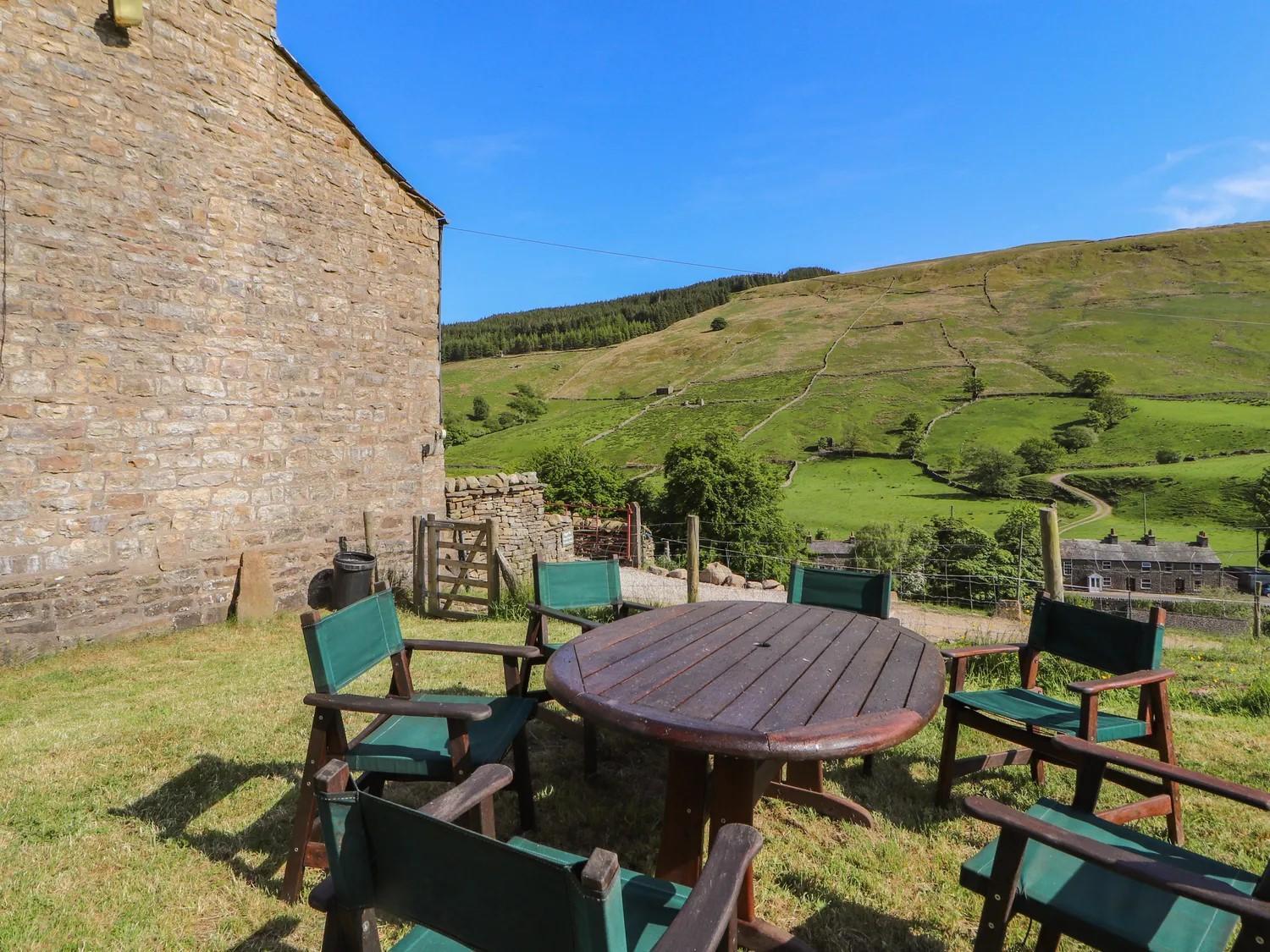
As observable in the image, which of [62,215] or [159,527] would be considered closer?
[62,215]

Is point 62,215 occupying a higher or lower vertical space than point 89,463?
higher

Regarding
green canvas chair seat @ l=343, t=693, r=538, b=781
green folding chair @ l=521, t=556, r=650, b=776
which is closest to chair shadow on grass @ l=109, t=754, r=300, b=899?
green canvas chair seat @ l=343, t=693, r=538, b=781

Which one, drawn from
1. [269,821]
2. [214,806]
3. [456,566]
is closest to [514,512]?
[456,566]

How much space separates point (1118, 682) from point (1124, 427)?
53178mm

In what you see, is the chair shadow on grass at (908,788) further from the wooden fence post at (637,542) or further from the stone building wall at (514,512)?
the wooden fence post at (637,542)

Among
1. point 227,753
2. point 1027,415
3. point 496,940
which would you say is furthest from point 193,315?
point 1027,415

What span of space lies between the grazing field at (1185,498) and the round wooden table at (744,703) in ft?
103

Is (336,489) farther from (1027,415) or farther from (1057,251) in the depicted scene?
(1057,251)

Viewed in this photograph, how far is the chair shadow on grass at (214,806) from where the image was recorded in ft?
8.33

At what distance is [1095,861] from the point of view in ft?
4.63

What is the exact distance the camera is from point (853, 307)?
277 ft

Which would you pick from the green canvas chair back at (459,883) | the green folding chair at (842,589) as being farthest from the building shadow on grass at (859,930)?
the green folding chair at (842,589)

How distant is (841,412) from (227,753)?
49907 mm

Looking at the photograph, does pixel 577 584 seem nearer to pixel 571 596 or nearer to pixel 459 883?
pixel 571 596
